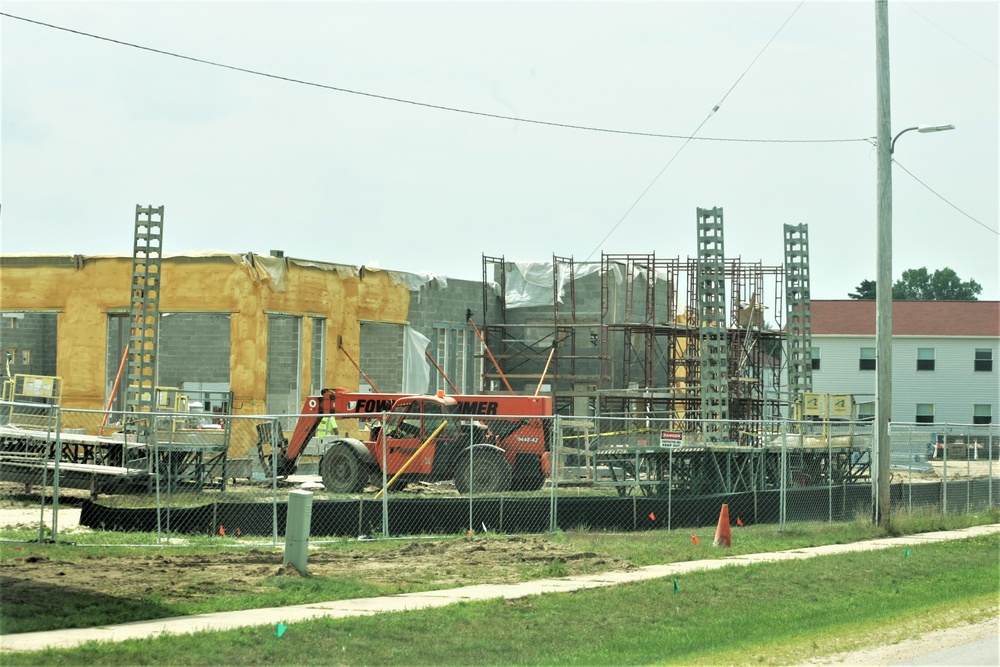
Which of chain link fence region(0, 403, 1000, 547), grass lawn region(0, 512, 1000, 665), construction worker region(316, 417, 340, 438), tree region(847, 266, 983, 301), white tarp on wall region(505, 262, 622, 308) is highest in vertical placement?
tree region(847, 266, 983, 301)

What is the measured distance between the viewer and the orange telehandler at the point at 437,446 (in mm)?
25625

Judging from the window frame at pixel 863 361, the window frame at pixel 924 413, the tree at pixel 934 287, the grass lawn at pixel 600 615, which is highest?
the tree at pixel 934 287

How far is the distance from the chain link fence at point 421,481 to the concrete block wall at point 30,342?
9502 mm

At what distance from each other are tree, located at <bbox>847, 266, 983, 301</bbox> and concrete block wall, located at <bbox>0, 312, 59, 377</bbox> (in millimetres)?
90590

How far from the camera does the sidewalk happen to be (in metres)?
9.99

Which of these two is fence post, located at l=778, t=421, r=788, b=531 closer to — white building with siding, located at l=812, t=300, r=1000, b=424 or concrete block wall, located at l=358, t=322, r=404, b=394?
concrete block wall, located at l=358, t=322, r=404, b=394

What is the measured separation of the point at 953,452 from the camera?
176 ft

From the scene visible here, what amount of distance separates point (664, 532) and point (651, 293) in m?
21.4

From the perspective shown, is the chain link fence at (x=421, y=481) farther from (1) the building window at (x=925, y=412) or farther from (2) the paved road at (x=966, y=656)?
(1) the building window at (x=925, y=412)

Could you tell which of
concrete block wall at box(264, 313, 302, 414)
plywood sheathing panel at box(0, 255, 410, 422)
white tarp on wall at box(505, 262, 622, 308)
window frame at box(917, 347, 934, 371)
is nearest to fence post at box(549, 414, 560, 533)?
plywood sheathing panel at box(0, 255, 410, 422)

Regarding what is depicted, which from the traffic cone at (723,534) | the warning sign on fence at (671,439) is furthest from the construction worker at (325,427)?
the traffic cone at (723,534)

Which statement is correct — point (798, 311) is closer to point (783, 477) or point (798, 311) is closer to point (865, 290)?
point (783, 477)

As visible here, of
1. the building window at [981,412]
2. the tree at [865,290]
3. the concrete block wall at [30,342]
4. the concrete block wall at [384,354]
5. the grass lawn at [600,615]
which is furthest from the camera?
the tree at [865,290]

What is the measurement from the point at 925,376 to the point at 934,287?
64297 mm
